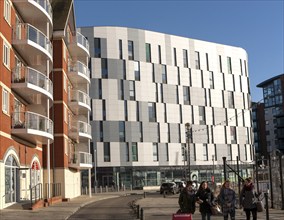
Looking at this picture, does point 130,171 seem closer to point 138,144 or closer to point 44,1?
point 138,144

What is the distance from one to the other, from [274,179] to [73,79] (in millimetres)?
26630

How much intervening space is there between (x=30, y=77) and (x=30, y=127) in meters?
3.13

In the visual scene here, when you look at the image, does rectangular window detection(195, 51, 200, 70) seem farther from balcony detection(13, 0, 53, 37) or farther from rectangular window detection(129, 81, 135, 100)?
balcony detection(13, 0, 53, 37)

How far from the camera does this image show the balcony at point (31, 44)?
29000 mm

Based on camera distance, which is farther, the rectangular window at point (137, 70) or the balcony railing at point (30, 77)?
the rectangular window at point (137, 70)

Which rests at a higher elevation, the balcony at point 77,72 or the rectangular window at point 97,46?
the rectangular window at point 97,46

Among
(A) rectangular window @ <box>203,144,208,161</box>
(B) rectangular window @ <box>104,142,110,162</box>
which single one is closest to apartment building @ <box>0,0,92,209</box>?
(B) rectangular window @ <box>104,142,110,162</box>

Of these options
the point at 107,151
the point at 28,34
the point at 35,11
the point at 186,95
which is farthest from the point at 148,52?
the point at 28,34

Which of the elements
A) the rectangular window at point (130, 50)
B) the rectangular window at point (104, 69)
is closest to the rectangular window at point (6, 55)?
the rectangular window at point (104, 69)

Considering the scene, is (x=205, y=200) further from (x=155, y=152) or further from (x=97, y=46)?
(x=155, y=152)

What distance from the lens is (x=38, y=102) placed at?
111ft

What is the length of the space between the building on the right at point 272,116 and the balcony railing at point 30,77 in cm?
9354

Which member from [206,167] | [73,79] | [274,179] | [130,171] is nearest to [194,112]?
[206,167]

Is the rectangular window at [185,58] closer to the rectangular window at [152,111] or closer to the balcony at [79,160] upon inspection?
the rectangular window at [152,111]
